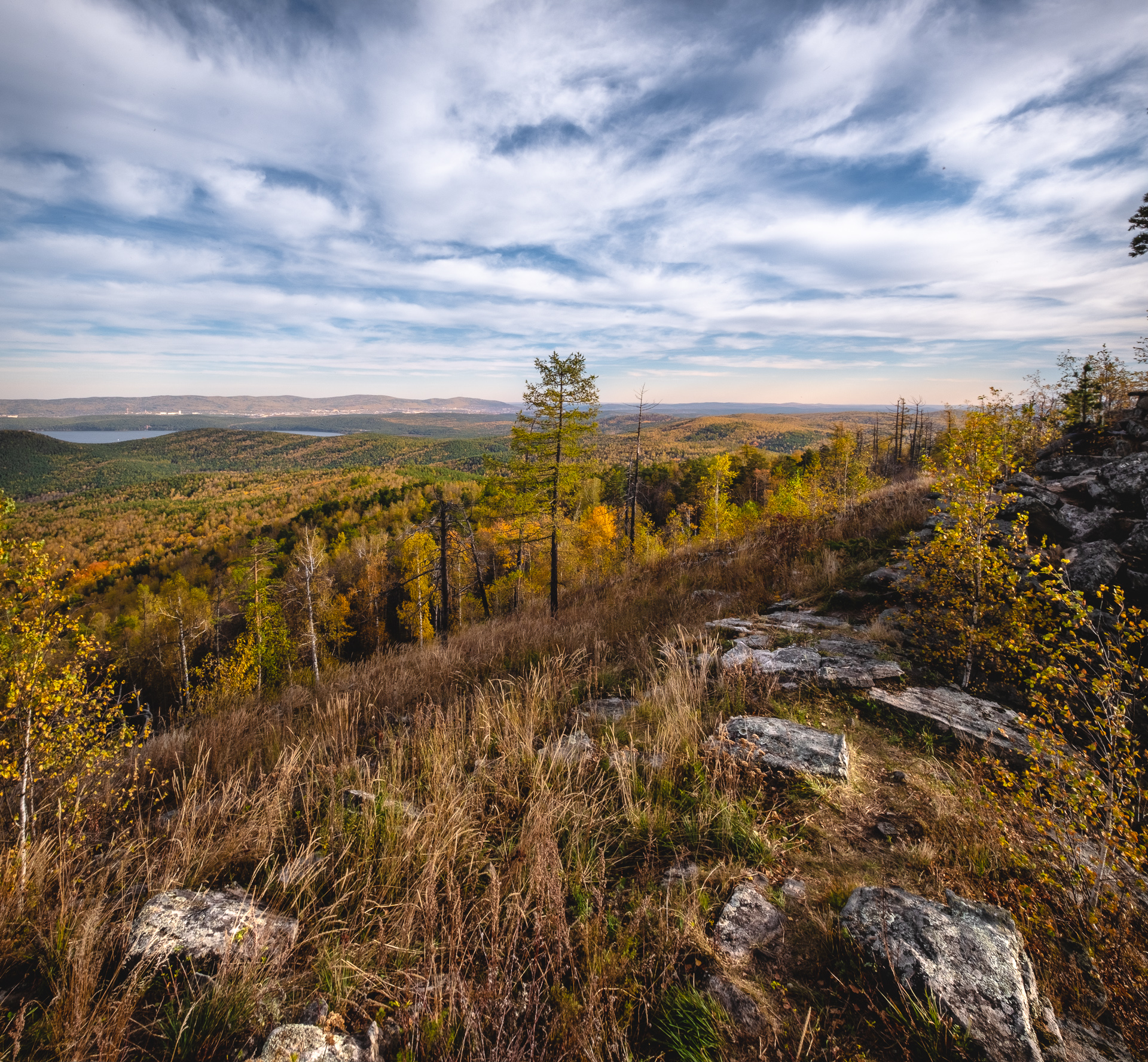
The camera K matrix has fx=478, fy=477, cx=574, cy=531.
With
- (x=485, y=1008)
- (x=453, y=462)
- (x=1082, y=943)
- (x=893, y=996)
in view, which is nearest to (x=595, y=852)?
(x=485, y=1008)

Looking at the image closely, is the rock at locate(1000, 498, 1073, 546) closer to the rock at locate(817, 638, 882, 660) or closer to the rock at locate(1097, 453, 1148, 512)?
the rock at locate(1097, 453, 1148, 512)

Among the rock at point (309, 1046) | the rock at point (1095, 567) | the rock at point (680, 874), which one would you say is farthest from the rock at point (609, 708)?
the rock at point (1095, 567)

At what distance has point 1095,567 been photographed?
17.8 feet

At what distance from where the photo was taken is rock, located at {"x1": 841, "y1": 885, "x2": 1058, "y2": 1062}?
5.69 feet

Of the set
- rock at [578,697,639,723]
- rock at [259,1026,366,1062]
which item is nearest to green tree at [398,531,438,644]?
rock at [578,697,639,723]

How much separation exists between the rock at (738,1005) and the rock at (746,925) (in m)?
0.15

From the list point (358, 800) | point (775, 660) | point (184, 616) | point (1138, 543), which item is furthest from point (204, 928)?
point (184, 616)

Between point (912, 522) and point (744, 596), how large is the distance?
396 centimetres

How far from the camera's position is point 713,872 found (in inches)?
100

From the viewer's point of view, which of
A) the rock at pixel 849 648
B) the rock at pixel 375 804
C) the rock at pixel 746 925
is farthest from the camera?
the rock at pixel 849 648

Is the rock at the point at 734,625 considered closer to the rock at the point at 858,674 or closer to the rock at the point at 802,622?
the rock at the point at 802,622

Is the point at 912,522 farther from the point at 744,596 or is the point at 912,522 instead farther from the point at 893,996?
the point at 893,996

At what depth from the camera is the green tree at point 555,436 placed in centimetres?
1752

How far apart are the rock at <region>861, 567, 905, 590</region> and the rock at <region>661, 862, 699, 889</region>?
547cm
